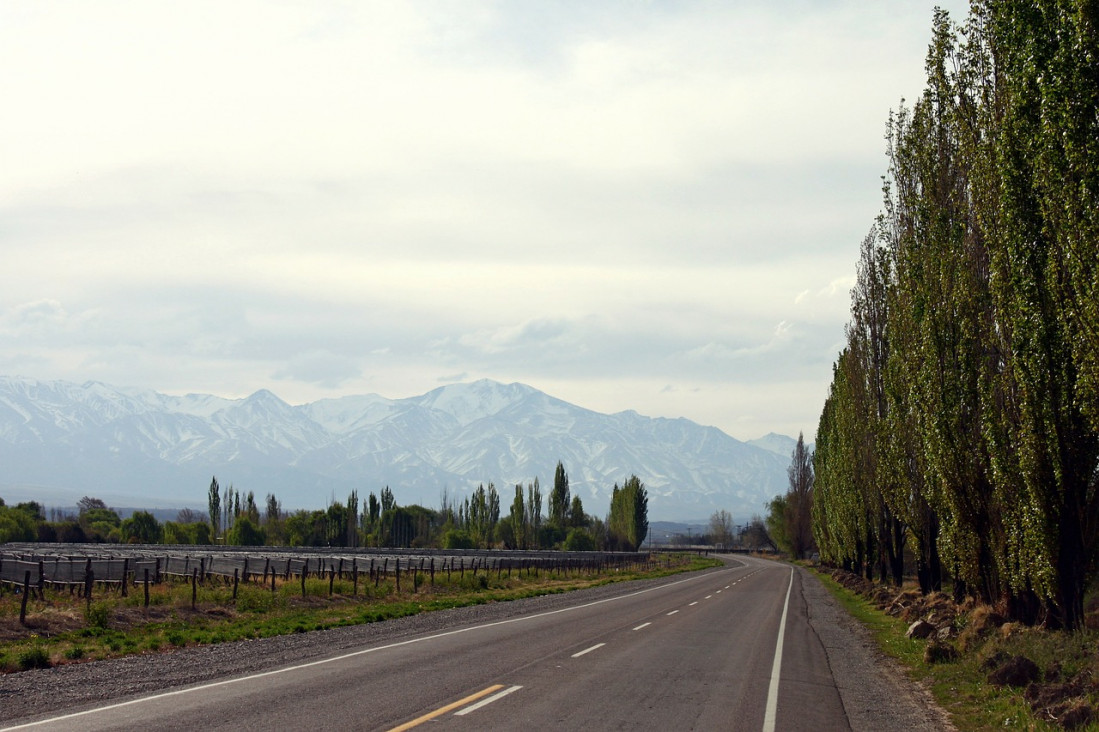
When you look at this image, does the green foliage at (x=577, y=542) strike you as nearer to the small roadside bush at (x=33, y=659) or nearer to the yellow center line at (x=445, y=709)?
the small roadside bush at (x=33, y=659)

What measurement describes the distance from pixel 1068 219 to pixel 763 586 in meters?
41.7

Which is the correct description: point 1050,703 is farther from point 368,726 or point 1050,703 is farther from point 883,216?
point 883,216

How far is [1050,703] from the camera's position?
11.7 metres

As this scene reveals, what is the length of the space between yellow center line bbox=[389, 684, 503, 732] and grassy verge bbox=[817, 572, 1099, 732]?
6227 millimetres

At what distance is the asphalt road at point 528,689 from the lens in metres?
10.5

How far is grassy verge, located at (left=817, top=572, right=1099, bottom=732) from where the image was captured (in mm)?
11406

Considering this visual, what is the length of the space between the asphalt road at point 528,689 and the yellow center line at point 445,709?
22 mm

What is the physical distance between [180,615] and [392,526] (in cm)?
12596

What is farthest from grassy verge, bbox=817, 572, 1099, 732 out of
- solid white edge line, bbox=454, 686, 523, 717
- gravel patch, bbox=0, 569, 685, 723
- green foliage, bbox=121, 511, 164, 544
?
green foliage, bbox=121, 511, 164, 544

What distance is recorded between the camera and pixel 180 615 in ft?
78.3

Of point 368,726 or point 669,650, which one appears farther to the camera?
point 669,650

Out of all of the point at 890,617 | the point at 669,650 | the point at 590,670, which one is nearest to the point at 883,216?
the point at 890,617

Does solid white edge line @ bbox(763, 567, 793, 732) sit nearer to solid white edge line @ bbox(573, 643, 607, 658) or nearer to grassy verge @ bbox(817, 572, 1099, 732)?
grassy verge @ bbox(817, 572, 1099, 732)

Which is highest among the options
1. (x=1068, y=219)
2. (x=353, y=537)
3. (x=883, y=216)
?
(x=883, y=216)
